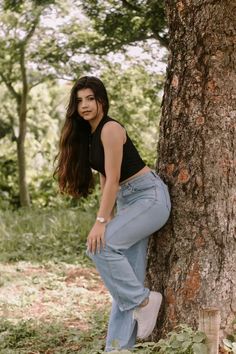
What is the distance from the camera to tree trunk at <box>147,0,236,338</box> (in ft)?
13.2

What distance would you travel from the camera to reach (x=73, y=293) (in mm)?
7391

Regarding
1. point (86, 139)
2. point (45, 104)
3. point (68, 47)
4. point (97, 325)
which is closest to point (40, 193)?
point (45, 104)

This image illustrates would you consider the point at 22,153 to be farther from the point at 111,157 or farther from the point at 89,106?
the point at 111,157

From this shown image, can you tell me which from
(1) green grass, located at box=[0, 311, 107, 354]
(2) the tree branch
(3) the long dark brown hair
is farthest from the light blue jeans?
(2) the tree branch

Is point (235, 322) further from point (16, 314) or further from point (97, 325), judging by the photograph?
point (16, 314)

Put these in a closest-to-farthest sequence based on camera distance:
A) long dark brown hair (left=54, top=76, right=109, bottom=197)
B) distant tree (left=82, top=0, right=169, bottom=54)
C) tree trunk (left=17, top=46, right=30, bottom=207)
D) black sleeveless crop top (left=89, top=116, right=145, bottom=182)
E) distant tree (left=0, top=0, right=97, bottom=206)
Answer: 1. black sleeveless crop top (left=89, top=116, right=145, bottom=182)
2. long dark brown hair (left=54, top=76, right=109, bottom=197)
3. distant tree (left=82, top=0, right=169, bottom=54)
4. distant tree (left=0, top=0, right=97, bottom=206)
5. tree trunk (left=17, top=46, right=30, bottom=207)

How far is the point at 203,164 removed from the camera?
4.07 metres

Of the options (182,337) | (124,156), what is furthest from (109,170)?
(182,337)

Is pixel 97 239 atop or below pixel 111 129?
below

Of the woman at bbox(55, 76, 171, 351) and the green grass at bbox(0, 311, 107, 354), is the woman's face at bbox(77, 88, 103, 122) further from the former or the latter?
the green grass at bbox(0, 311, 107, 354)

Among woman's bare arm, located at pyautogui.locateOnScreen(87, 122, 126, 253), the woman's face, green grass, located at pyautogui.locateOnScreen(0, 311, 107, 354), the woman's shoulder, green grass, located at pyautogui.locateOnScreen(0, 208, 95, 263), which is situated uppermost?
the woman's face

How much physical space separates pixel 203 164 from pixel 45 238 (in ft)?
20.3

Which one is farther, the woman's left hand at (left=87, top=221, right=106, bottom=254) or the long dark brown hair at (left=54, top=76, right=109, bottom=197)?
the long dark brown hair at (left=54, top=76, right=109, bottom=197)

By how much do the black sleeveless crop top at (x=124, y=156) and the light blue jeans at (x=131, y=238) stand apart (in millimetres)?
68
